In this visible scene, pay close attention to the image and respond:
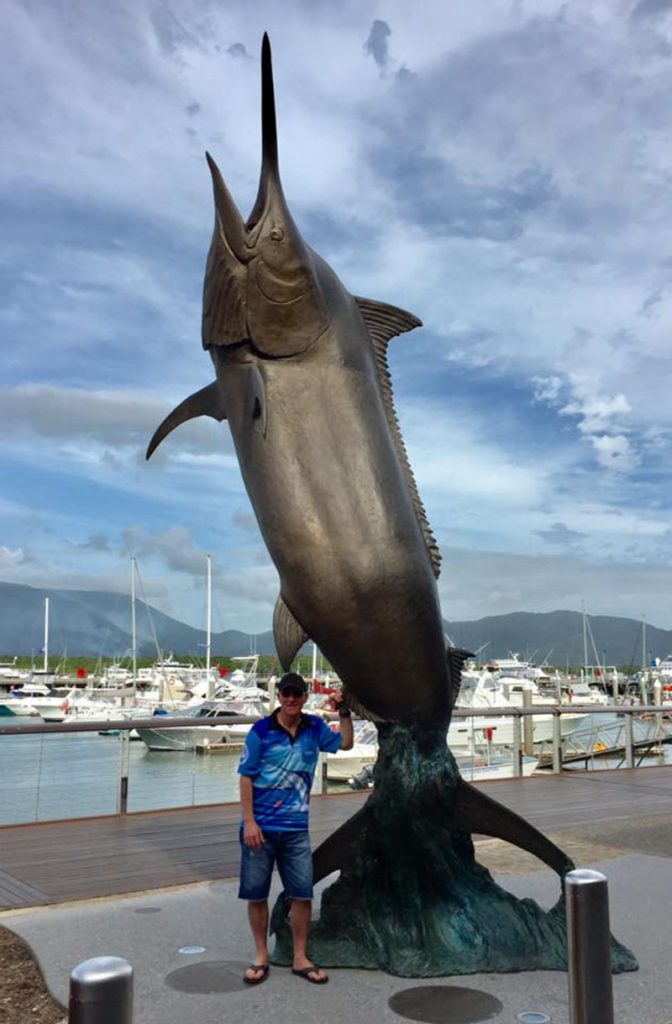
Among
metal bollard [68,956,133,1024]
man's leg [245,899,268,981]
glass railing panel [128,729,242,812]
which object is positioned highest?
metal bollard [68,956,133,1024]

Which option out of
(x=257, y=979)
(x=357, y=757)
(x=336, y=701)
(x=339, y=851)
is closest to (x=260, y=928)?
(x=257, y=979)

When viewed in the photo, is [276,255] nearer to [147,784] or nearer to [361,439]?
[361,439]

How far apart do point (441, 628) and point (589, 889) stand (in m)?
1.85

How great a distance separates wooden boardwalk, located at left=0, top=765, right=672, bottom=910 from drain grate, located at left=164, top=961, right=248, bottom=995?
1.79 m

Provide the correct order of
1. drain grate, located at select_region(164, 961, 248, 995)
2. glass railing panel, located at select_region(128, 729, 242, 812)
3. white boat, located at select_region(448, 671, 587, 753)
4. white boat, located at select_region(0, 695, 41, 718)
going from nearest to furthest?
drain grate, located at select_region(164, 961, 248, 995) < glass railing panel, located at select_region(128, 729, 242, 812) < white boat, located at select_region(448, 671, 587, 753) < white boat, located at select_region(0, 695, 41, 718)

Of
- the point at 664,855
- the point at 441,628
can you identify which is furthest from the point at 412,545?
the point at 664,855

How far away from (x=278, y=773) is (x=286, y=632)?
2.31 ft

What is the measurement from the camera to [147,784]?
17.8m

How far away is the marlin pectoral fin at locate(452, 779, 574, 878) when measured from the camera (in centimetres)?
469

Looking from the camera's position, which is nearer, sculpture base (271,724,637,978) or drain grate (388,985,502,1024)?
drain grate (388,985,502,1024)

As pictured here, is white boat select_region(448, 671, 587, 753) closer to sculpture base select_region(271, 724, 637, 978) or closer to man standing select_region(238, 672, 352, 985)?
sculpture base select_region(271, 724, 637, 978)

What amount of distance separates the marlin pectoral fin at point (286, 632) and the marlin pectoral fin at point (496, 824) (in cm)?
120

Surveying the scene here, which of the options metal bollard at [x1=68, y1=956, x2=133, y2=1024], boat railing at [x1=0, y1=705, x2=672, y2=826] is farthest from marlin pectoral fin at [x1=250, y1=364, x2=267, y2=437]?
boat railing at [x1=0, y1=705, x2=672, y2=826]

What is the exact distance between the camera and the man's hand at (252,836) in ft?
14.1
